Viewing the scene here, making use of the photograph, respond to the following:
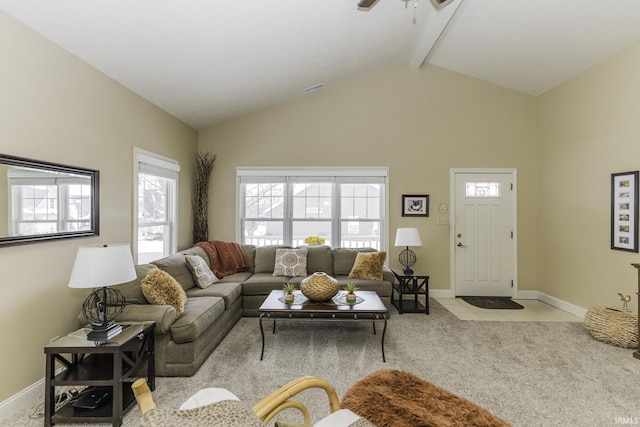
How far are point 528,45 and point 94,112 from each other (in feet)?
15.9

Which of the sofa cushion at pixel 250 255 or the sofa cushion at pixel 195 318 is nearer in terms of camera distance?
the sofa cushion at pixel 195 318

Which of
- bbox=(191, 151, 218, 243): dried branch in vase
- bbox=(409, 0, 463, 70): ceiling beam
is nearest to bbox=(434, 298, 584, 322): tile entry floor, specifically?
bbox=(409, 0, 463, 70): ceiling beam

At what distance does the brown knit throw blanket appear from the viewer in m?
4.30

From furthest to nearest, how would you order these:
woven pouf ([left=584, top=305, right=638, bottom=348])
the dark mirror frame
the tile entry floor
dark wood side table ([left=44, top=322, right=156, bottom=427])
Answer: the tile entry floor, woven pouf ([left=584, top=305, right=638, bottom=348]), the dark mirror frame, dark wood side table ([left=44, top=322, right=156, bottom=427])

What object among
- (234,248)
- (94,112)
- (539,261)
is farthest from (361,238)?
(94,112)

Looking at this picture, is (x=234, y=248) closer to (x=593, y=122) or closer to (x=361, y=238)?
(x=361, y=238)

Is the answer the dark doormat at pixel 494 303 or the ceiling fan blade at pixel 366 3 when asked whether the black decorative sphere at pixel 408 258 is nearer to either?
the dark doormat at pixel 494 303

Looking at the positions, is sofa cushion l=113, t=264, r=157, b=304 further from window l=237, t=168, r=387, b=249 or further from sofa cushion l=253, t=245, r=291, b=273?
window l=237, t=168, r=387, b=249

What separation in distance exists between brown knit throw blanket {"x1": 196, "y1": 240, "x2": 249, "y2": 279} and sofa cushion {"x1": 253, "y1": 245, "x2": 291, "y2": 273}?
200 millimetres

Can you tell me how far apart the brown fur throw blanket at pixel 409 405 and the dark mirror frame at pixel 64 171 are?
7.78 feet

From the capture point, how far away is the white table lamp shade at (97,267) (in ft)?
6.43

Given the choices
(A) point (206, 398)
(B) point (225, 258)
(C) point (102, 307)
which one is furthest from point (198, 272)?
(A) point (206, 398)

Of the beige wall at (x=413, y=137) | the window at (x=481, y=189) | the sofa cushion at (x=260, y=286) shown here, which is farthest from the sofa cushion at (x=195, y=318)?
the window at (x=481, y=189)

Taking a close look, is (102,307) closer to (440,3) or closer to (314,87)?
(440,3)
